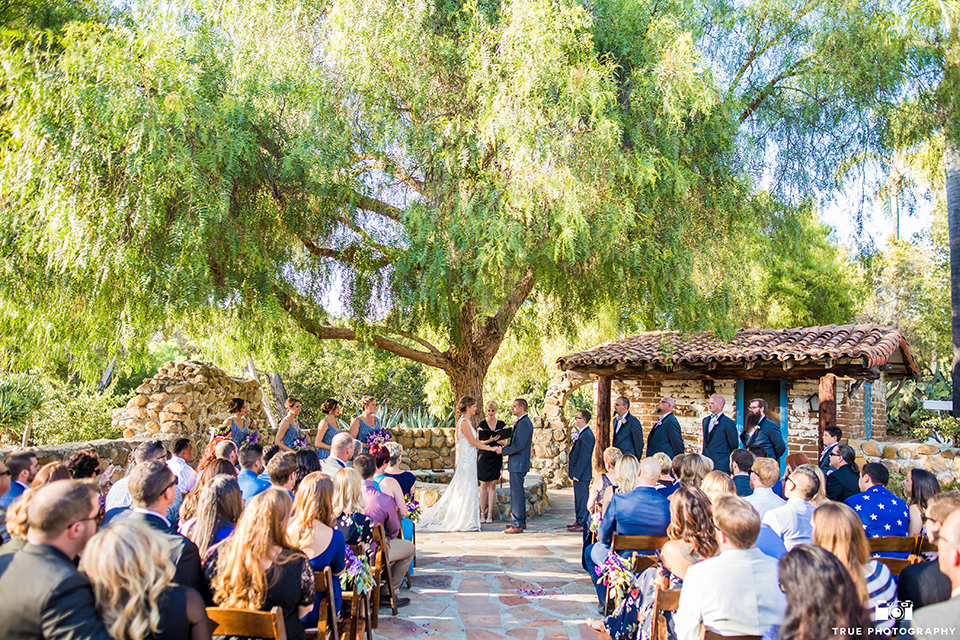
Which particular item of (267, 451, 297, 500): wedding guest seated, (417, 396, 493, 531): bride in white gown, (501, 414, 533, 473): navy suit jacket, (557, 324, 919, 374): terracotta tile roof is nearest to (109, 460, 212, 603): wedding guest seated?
(267, 451, 297, 500): wedding guest seated

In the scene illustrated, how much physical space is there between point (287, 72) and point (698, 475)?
5.76 meters

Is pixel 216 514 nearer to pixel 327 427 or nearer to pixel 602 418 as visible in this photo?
pixel 327 427

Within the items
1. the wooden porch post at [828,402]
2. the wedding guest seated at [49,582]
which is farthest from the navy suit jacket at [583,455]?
the wedding guest seated at [49,582]

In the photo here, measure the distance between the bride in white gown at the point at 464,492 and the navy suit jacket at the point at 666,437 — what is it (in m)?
2.08

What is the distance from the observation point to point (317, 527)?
3602mm

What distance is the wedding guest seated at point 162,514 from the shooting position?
284 cm

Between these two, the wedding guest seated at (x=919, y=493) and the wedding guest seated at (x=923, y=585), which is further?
the wedding guest seated at (x=919, y=493)

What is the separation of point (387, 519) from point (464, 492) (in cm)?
353

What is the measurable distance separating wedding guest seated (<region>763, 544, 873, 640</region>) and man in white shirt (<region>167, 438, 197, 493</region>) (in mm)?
4272

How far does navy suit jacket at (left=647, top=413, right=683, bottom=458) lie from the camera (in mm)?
8320

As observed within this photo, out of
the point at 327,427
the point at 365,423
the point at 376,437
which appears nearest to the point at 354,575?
the point at 376,437

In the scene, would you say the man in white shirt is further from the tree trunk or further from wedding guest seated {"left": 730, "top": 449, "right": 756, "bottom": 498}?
the tree trunk

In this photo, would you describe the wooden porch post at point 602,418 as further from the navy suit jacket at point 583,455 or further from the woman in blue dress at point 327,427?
the woman in blue dress at point 327,427

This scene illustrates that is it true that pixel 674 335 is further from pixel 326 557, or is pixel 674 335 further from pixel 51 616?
pixel 51 616
